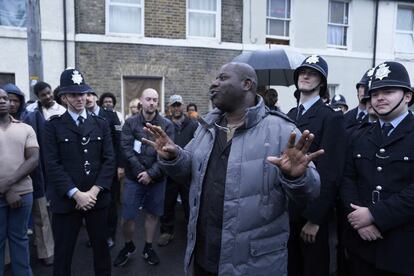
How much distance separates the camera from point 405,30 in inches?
571

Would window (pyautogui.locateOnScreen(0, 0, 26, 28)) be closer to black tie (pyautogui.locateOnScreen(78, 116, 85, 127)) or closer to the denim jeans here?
black tie (pyautogui.locateOnScreen(78, 116, 85, 127))

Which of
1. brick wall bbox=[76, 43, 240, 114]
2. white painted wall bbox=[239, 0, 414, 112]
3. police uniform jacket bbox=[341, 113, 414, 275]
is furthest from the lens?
white painted wall bbox=[239, 0, 414, 112]

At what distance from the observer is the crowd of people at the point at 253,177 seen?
7.35 ft

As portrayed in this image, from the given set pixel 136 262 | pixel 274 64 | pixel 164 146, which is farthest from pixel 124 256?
pixel 274 64

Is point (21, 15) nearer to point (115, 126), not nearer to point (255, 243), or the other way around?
point (115, 126)

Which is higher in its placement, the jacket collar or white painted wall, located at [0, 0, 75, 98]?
white painted wall, located at [0, 0, 75, 98]

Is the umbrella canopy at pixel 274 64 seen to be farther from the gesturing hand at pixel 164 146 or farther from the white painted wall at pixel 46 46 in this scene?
the white painted wall at pixel 46 46

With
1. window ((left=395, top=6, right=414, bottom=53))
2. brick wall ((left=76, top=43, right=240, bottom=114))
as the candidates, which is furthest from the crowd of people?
window ((left=395, top=6, right=414, bottom=53))

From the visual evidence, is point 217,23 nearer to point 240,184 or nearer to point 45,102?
point 45,102

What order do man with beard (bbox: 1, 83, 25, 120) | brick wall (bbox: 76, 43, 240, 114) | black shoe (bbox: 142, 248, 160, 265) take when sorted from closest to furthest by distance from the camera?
man with beard (bbox: 1, 83, 25, 120) → black shoe (bbox: 142, 248, 160, 265) → brick wall (bbox: 76, 43, 240, 114)

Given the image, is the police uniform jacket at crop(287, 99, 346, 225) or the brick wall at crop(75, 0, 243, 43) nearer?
the police uniform jacket at crop(287, 99, 346, 225)

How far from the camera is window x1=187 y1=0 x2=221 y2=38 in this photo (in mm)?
11664

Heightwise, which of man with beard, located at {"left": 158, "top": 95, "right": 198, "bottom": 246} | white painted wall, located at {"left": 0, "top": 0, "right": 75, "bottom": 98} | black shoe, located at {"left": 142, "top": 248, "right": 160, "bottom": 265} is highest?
white painted wall, located at {"left": 0, "top": 0, "right": 75, "bottom": 98}

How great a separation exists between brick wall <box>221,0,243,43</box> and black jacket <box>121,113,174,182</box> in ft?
26.1
